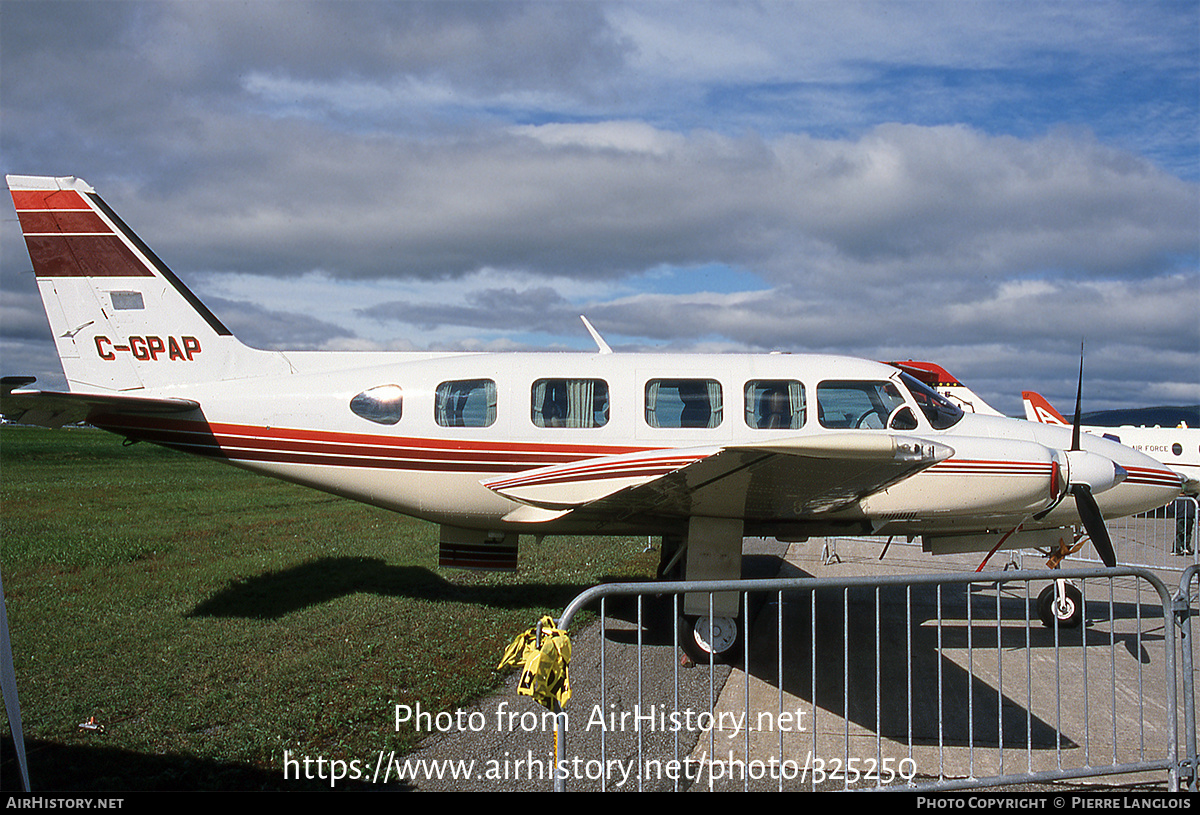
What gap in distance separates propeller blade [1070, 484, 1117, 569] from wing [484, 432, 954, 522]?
2.36m

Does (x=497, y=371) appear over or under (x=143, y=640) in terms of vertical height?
over

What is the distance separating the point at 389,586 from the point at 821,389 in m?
6.01

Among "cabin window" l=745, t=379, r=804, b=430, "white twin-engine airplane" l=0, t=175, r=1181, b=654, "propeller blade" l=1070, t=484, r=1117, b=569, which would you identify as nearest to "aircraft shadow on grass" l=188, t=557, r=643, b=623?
"white twin-engine airplane" l=0, t=175, r=1181, b=654

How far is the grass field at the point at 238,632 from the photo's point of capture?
513cm

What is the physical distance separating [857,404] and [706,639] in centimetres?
291

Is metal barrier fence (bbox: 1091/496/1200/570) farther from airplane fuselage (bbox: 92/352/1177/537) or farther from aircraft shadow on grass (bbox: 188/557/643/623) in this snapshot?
aircraft shadow on grass (bbox: 188/557/643/623)

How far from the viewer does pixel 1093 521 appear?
819 cm

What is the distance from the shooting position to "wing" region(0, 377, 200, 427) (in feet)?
24.0

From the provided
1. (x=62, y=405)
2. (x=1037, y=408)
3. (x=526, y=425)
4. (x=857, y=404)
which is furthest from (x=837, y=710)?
(x=1037, y=408)

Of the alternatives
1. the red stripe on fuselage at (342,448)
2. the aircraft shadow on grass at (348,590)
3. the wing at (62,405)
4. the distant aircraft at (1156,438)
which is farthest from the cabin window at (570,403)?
the distant aircraft at (1156,438)

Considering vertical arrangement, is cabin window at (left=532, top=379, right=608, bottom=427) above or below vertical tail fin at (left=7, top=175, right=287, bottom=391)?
below

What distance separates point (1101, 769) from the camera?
14.1 feet

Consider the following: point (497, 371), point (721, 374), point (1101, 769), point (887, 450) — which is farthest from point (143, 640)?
point (1101, 769)

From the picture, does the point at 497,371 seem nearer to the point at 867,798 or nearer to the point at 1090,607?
the point at 867,798
